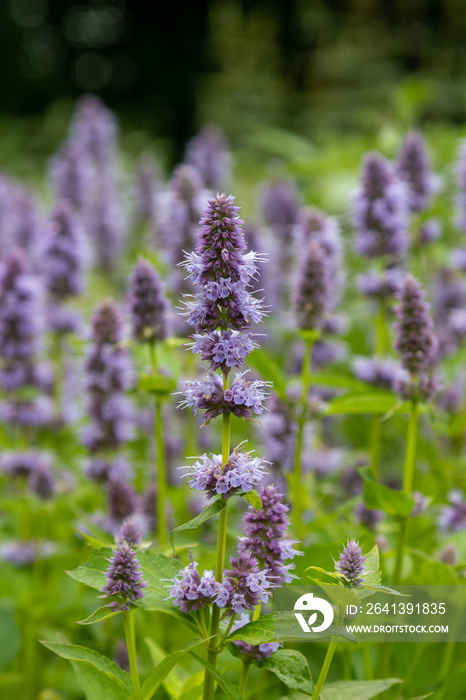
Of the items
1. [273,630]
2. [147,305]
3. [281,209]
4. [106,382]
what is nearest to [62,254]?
[106,382]

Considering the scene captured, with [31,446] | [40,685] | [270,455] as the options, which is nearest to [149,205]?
[31,446]

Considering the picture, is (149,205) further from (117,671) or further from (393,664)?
(117,671)

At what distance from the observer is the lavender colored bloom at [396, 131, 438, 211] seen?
388 cm

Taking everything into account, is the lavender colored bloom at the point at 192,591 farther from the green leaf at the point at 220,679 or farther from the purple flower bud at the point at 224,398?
the purple flower bud at the point at 224,398

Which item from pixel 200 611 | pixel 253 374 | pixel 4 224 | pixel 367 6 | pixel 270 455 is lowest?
pixel 200 611

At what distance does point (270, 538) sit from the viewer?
1.70 metres

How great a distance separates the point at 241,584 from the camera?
1586 millimetres

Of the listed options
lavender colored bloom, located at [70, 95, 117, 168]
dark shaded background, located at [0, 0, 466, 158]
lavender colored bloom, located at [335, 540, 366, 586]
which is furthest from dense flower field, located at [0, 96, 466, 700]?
dark shaded background, located at [0, 0, 466, 158]

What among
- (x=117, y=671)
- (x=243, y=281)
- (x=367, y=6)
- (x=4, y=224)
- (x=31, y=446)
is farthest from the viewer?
(x=367, y=6)

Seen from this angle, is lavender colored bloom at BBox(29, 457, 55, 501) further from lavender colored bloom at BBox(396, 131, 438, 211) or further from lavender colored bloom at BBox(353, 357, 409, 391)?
lavender colored bloom at BBox(396, 131, 438, 211)

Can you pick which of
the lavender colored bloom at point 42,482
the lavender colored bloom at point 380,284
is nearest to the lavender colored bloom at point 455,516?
the lavender colored bloom at point 380,284

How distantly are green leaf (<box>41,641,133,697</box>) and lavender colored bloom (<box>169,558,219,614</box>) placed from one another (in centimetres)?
21

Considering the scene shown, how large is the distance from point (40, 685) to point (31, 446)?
4.03 ft

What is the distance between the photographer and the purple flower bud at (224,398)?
158 centimetres
